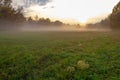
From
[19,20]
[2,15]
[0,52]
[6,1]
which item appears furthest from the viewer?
[19,20]

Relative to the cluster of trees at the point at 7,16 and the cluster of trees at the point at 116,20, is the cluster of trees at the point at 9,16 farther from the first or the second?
the cluster of trees at the point at 116,20

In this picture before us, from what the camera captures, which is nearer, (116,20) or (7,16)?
(116,20)

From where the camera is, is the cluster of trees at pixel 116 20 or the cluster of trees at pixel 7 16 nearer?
the cluster of trees at pixel 116 20

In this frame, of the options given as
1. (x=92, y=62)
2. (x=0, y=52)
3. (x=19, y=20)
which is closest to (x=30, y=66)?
(x=92, y=62)

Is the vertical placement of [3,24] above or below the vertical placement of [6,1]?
below

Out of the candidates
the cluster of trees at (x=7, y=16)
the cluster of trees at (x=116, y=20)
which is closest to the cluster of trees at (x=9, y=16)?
the cluster of trees at (x=7, y=16)

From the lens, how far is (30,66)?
15.8 m

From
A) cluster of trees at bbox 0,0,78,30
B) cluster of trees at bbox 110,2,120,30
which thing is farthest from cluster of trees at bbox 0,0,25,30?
cluster of trees at bbox 110,2,120,30

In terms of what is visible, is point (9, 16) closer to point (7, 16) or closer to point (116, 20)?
point (7, 16)

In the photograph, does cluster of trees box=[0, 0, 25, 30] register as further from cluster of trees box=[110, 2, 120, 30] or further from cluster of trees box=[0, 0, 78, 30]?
cluster of trees box=[110, 2, 120, 30]

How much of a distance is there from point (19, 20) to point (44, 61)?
3391 inches

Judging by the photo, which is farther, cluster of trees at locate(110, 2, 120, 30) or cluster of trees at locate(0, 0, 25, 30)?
cluster of trees at locate(0, 0, 25, 30)

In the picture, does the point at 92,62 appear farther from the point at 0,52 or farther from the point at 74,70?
the point at 0,52

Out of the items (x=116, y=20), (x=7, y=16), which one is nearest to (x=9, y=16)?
(x=7, y=16)
